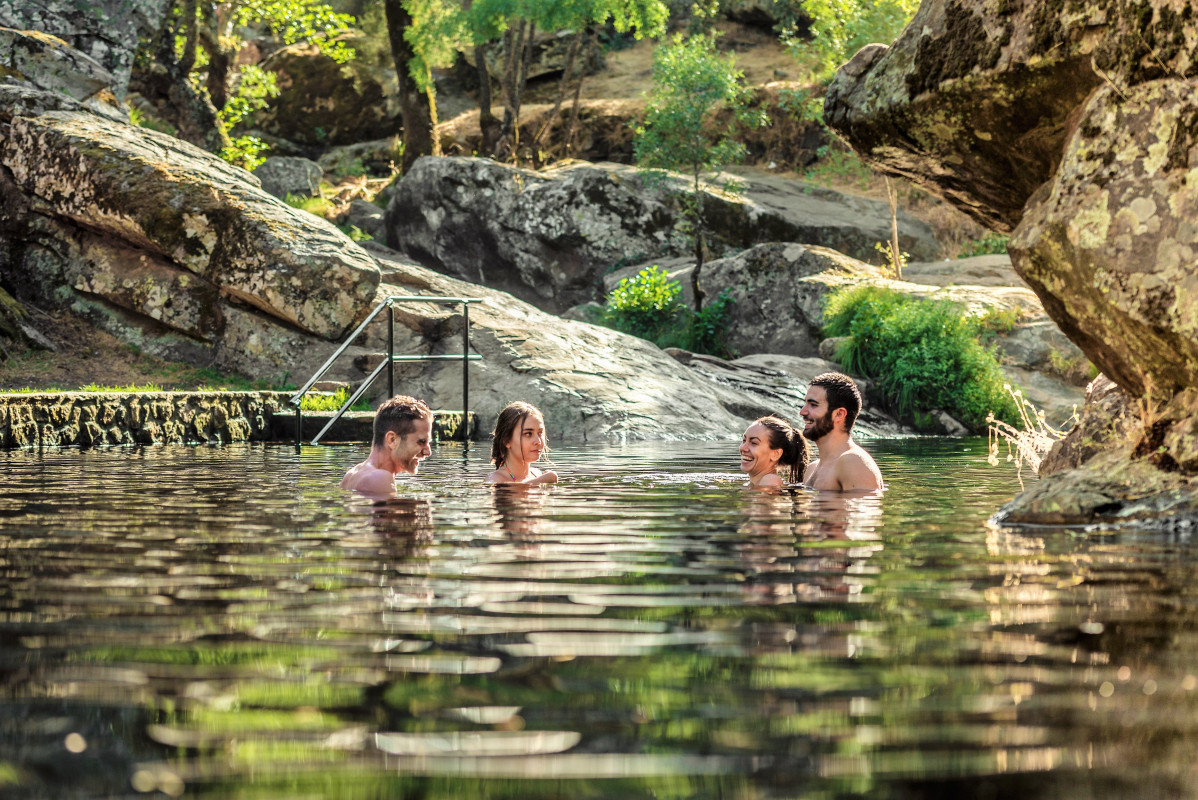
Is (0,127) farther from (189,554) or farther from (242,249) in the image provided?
(189,554)

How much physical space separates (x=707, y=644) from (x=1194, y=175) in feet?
12.0

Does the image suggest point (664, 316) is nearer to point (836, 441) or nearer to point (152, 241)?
point (152, 241)

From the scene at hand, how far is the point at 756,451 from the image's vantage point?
8.39 meters

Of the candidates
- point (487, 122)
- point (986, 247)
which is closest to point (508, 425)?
point (487, 122)

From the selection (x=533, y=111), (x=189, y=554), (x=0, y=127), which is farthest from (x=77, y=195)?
(x=533, y=111)

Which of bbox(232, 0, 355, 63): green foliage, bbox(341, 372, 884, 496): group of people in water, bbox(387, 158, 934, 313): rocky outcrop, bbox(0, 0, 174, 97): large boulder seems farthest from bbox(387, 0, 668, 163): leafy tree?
bbox(341, 372, 884, 496): group of people in water

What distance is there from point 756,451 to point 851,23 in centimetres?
1812

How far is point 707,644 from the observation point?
9.84 ft

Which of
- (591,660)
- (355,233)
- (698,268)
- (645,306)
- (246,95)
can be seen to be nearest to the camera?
(591,660)

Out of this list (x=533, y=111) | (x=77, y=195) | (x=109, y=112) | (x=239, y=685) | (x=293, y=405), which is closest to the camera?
(x=239, y=685)

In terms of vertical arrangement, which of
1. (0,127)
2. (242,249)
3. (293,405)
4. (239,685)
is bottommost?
(239,685)

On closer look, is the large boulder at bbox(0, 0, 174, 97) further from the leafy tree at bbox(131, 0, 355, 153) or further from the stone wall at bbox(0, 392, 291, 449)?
the stone wall at bbox(0, 392, 291, 449)

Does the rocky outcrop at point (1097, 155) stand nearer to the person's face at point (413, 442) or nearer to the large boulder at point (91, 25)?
the person's face at point (413, 442)

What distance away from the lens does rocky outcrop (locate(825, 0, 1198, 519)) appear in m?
A: 5.38
